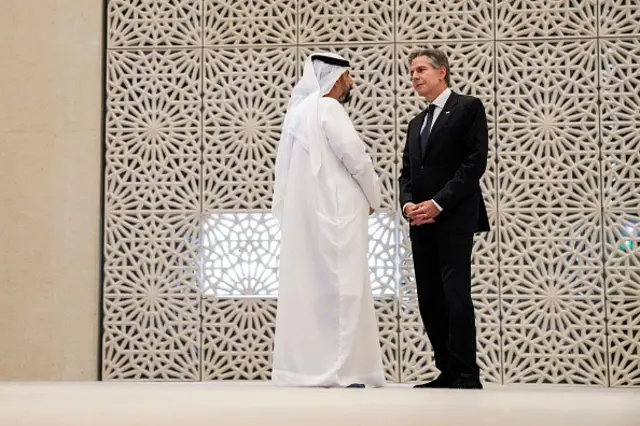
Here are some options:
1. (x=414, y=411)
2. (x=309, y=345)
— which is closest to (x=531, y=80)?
(x=309, y=345)

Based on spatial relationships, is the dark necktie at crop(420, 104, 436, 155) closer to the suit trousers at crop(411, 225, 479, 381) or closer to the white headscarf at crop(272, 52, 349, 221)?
the suit trousers at crop(411, 225, 479, 381)

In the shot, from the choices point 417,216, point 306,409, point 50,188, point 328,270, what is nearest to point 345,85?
point 417,216

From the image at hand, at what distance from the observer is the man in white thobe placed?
4.39 m

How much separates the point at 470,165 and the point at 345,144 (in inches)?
23.7

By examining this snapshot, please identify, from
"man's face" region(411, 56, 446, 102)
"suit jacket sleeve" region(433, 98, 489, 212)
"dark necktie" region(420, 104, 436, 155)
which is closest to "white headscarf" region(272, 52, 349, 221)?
"man's face" region(411, 56, 446, 102)

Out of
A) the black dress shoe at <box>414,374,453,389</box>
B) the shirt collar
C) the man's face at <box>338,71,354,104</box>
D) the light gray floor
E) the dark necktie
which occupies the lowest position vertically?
the black dress shoe at <box>414,374,453,389</box>

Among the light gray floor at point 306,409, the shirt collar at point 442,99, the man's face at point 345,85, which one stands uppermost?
the man's face at point 345,85

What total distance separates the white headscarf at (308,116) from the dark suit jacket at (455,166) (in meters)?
0.48

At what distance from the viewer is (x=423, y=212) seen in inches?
169

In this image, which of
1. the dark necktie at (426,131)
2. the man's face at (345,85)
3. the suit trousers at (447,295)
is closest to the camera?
the suit trousers at (447,295)

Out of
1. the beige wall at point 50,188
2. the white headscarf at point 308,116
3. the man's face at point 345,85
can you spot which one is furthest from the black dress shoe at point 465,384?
the beige wall at point 50,188

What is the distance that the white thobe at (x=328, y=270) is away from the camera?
439 centimetres

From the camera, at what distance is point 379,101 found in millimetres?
6445

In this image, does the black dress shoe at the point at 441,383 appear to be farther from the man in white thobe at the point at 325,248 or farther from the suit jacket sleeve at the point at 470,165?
the suit jacket sleeve at the point at 470,165
